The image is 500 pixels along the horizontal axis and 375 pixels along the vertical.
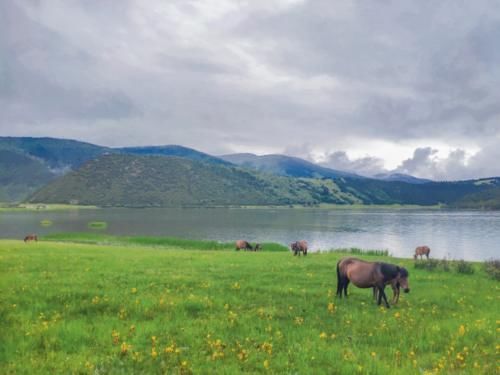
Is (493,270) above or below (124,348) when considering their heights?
below

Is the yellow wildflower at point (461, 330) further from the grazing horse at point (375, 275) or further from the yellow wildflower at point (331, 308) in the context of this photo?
the yellow wildflower at point (331, 308)

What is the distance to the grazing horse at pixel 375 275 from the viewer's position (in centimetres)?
1589

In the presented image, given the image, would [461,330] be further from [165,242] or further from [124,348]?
[165,242]

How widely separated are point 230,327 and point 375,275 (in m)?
7.35

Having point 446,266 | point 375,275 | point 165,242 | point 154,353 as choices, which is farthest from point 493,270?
point 165,242

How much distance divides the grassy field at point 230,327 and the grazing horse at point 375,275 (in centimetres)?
86

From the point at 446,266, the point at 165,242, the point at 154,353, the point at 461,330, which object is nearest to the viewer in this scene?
the point at 154,353

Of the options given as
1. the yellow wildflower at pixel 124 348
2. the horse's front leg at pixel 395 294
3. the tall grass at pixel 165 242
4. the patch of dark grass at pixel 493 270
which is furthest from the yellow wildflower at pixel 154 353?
the tall grass at pixel 165 242

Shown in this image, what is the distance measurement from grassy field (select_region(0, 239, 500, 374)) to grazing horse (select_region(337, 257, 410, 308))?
2.83ft

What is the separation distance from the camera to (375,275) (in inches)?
631

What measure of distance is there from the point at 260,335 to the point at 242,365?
1.99 meters

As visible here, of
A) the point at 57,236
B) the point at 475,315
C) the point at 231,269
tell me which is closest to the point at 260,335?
the point at 475,315

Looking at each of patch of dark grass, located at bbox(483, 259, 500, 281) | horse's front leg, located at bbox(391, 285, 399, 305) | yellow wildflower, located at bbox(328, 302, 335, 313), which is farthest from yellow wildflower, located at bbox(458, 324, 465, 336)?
patch of dark grass, located at bbox(483, 259, 500, 281)

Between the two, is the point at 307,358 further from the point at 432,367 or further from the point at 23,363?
the point at 23,363
